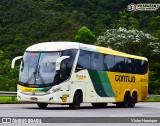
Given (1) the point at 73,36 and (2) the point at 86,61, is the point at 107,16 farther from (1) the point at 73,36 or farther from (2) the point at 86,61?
(2) the point at 86,61

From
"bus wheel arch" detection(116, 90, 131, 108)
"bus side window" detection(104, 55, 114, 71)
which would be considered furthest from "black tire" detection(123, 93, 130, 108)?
"bus side window" detection(104, 55, 114, 71)

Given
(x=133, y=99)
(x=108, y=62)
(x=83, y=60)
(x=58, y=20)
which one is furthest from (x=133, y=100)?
(x=58, y=20)

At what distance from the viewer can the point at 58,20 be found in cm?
8544

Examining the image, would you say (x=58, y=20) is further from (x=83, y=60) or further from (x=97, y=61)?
(x=83, y=60)

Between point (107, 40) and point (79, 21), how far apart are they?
24.1 metres

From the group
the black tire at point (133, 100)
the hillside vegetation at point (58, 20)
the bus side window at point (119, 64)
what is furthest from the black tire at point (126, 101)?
the hillside vegetation at point (58, 20)

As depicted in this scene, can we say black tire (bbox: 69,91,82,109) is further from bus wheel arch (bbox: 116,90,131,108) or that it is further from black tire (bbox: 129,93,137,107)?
black tire (bbox: 129,93,137,107)

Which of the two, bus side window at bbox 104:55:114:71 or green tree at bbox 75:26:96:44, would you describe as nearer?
bus side window at bbox 104:55:114:71

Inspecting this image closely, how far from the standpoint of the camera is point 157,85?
5934cm

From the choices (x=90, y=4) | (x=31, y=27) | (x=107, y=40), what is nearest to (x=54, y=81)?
(x=107, y=40)

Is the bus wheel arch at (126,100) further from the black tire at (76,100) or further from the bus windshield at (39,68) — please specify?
the bus windshield at (39,68)

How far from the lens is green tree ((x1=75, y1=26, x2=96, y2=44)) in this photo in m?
77.6

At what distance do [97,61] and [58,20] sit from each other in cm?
5987

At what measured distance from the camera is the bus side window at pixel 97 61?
2567 centimetres
